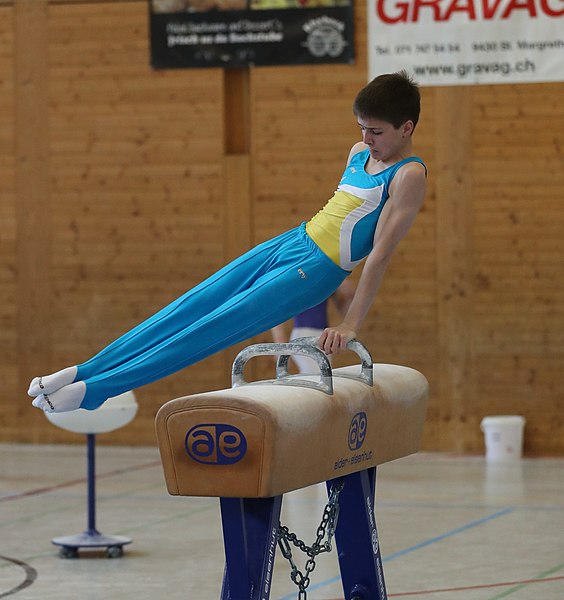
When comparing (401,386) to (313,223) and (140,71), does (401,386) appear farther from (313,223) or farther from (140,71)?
(140,71)

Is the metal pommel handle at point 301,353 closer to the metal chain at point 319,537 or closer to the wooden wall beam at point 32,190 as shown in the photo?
the metal chain at point 319,537

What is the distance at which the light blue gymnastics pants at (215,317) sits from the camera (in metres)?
4.74

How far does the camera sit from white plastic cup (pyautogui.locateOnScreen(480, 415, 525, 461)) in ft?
35.7

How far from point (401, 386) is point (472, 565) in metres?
1.94

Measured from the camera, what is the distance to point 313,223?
500cm

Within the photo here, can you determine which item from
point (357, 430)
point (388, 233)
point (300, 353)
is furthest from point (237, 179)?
point (300, 353)

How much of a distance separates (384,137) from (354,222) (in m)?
0.36

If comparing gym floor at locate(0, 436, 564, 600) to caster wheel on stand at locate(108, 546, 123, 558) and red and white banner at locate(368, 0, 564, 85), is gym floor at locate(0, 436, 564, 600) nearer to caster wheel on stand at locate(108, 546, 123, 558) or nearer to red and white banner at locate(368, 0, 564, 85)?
caster wheel on stand at locate(108, 546, 123, 558)

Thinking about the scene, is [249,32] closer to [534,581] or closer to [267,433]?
[534,581]

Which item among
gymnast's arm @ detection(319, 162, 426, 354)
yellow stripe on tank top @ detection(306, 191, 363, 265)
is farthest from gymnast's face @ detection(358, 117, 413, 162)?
yellow stripe on tank top @ detection(306, 191, 363, 265)

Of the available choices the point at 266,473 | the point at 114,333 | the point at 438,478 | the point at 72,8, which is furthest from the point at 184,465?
the point at 72,8

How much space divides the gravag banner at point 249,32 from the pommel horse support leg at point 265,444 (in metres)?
6.90

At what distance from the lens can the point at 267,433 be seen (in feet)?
13.4

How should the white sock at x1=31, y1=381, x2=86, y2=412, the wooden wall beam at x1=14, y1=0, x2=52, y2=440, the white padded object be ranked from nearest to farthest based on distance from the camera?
the white sock at x1=31, y1=381, x2=86, y2=412, the white padded object, the wooden wall beam at x1=14, y1=0, x2=52, y2=440
